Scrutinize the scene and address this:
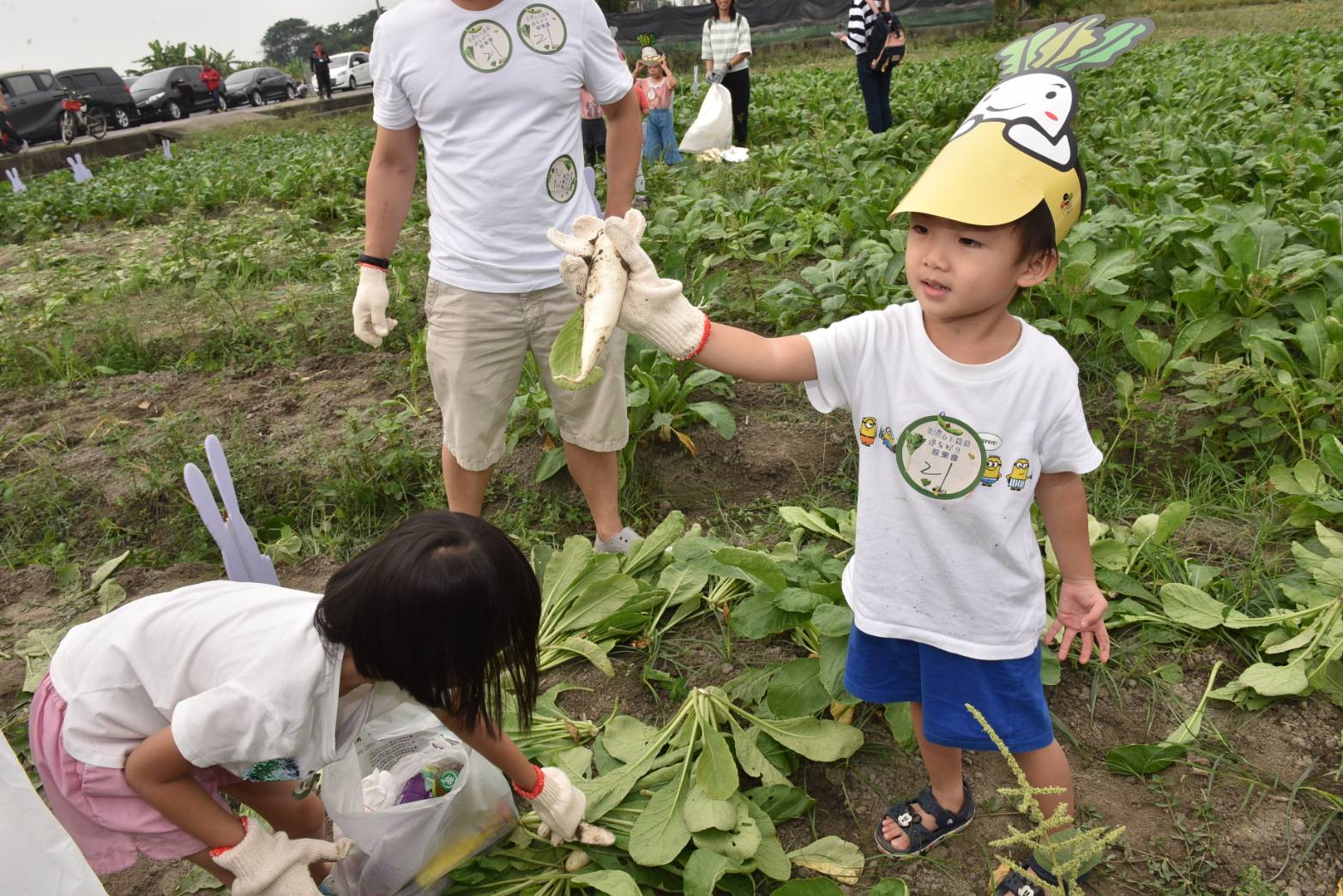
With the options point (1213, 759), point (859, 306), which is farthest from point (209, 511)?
point (859, 306)

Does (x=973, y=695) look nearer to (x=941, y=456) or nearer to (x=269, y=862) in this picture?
(x=941, y=456)

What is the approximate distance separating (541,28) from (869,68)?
616cm

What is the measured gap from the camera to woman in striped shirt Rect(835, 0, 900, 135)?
310 inches

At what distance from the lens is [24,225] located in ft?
29.9

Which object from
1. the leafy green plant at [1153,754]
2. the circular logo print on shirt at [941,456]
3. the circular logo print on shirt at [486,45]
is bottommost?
the leafy green plant at [1153,754]

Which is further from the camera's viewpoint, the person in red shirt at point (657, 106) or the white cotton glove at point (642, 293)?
the person in red shirt at point (657, 106)

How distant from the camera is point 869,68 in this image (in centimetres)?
789

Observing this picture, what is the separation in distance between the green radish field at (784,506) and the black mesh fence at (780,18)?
18954 mm

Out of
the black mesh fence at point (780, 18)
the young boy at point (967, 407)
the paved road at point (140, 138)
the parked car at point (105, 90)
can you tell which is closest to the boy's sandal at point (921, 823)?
the young boy at point (967, 407)

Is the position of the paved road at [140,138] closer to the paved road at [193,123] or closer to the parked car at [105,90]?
the paved road at [193,123]

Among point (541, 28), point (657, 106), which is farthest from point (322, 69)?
point (541, 28)

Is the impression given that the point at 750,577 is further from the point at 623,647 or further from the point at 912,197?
the point at 912,197

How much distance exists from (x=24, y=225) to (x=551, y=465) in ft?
27.9

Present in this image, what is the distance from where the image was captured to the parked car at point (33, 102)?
19594mm
